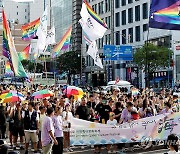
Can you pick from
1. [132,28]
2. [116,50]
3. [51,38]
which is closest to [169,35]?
[132,28]

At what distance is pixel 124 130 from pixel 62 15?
313 feet

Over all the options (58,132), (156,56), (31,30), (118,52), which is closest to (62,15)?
(156,56)

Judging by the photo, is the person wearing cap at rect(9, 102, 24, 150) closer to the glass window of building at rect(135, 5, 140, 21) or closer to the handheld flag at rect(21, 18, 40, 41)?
the handheld flag at rect(21, 18, 40, 41)

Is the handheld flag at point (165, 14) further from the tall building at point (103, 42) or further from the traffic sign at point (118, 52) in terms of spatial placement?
Result: the tall building at point (103, 42)

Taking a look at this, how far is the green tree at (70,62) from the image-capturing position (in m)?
78.4

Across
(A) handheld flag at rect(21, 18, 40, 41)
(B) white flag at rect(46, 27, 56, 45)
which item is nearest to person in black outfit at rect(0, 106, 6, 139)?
(B) white flag at rect(46, 27, 56, 45)

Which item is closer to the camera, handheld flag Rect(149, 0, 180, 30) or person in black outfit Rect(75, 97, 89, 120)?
handheld flag Rect(149, 0, 180, 30)

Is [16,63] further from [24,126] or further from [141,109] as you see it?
[141,109]

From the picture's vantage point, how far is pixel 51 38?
3175 centimetres

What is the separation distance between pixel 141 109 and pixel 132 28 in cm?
5211

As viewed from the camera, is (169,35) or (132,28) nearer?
(169,35)

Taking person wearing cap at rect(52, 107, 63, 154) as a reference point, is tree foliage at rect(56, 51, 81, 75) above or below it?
above

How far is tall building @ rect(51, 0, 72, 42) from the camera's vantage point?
101 meters

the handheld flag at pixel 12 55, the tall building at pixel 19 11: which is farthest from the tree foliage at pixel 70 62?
the tall building at pixel 19 11
